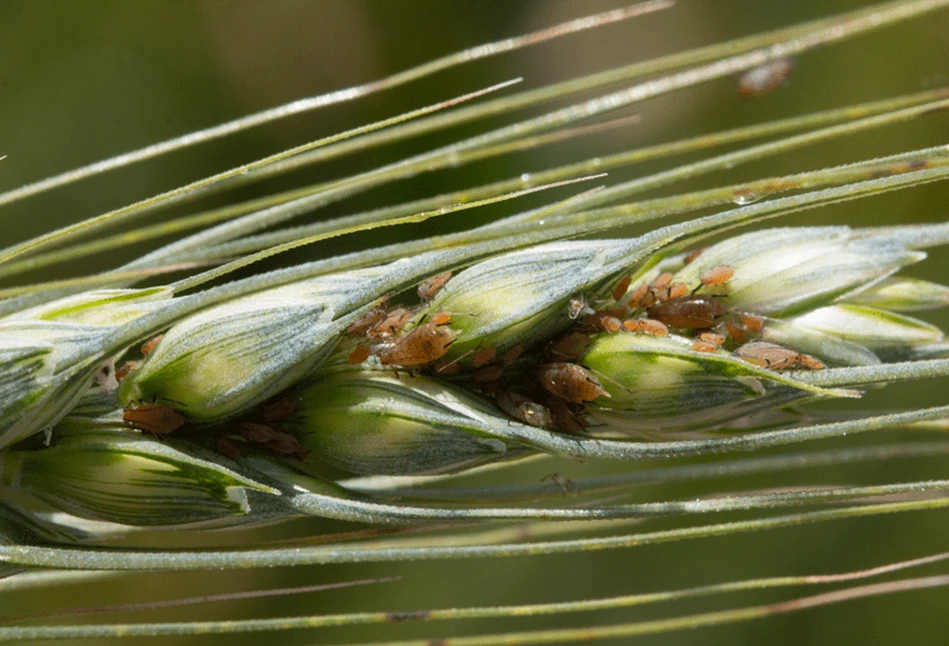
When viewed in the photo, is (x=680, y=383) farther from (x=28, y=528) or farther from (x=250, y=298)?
(x=28, y=528)

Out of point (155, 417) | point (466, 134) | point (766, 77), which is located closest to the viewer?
point (155, 417)

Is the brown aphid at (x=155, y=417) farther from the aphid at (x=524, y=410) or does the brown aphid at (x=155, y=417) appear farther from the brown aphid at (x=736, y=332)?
the brown aphid at (x=736, y=332)

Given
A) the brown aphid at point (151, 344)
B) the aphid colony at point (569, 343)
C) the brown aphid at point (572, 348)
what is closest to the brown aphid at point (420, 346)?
→ the aphid colony at point (569, 343)

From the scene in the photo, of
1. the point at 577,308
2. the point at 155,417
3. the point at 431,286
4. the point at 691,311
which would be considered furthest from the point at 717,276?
the point at 155,417

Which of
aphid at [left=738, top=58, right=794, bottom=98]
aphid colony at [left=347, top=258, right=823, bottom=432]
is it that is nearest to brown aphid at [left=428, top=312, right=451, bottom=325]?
aphid colony at [left=347, top=258, right=823, bottom=432]

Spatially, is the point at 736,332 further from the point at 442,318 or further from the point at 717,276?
the point at 442,318

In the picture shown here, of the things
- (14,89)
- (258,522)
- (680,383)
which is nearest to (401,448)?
(258,522)
